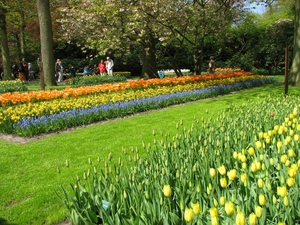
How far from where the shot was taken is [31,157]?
5.09 metres

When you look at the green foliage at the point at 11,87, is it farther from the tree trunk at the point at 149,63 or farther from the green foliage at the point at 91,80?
the tree trunk at the point at 149,63

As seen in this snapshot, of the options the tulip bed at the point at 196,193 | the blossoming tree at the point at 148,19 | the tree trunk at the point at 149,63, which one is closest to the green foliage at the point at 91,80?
the tree trunk at the point at 149,63

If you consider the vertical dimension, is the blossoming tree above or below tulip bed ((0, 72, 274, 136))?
above

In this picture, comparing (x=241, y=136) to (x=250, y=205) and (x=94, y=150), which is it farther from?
(x=94, y=150)

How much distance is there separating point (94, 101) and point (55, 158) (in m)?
4.05

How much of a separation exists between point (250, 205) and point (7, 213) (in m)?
2.47

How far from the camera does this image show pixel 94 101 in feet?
29.1

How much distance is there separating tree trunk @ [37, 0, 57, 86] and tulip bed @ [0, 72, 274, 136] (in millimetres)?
6231

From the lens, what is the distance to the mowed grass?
3326 mm

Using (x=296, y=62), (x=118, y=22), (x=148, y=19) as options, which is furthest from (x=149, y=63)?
(x=296, y=62)

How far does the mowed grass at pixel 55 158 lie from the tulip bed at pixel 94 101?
0.44m

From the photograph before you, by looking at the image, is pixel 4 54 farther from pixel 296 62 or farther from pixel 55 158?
pixel 55 158

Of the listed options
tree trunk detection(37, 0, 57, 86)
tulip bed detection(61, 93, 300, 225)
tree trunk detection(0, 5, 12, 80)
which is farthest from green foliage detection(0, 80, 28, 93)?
tulip bed detection(61, 93, 300, 225)

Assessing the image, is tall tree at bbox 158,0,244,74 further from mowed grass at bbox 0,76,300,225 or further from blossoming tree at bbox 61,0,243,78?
mowed grass at bbox 0,76,300,225
